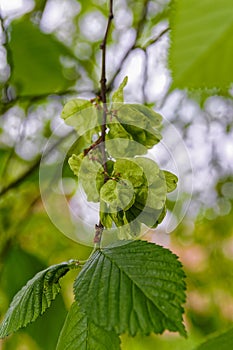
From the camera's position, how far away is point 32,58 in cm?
94

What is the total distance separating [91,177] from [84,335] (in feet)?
0.36

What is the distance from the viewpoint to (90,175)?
39 cm

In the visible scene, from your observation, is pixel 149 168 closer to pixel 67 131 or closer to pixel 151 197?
pixel 151 197

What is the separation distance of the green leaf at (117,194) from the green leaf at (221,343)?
0.14 meters

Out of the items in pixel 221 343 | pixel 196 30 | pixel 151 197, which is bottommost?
pixel 221 343

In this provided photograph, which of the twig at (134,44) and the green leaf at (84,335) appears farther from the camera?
the twig at (134,44)

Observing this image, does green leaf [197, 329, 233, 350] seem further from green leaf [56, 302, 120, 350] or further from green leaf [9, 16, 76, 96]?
green leaf [9, 16, 76, 96]

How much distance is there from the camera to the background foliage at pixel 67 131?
953 mm

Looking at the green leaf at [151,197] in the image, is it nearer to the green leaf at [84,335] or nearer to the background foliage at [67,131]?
the green leaf at [84,335]

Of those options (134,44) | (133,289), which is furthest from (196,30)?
(134,44)

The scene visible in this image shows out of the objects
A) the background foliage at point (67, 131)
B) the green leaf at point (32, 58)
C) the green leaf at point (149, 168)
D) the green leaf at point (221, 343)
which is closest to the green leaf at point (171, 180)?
the green leaf at point (149, 168)

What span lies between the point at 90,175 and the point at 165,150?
0.18 meters

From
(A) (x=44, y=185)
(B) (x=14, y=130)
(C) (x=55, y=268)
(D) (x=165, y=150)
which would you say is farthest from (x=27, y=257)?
(C) (x=55, y=268)

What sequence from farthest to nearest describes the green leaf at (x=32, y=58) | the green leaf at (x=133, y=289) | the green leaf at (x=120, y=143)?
the green leaf at (x=32, y=58) < the green leaf at (x=120, y=143) < the green leaf at (x=133, y=289)
